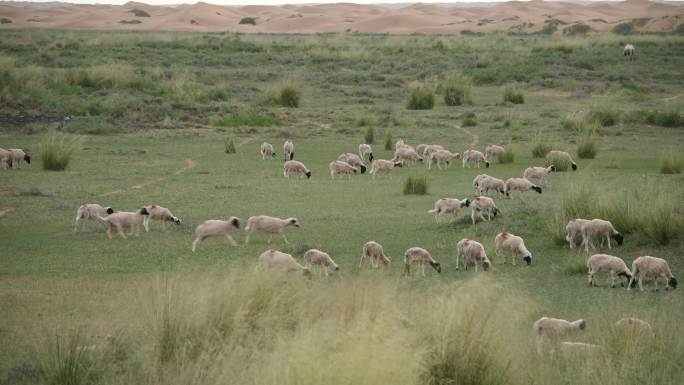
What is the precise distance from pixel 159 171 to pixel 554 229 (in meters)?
11.4

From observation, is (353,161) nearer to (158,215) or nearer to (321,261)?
(158,215)

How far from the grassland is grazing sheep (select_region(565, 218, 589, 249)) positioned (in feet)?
0.65

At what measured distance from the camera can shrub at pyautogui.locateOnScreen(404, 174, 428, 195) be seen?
20.0 metres

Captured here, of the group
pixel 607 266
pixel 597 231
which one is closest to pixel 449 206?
pixel 597 231

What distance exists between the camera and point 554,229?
14.9 metres

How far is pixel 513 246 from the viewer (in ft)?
44.6

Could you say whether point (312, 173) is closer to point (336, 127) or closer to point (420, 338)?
point (336, 127)

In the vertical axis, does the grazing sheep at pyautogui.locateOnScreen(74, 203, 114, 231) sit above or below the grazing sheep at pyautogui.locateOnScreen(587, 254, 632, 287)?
below

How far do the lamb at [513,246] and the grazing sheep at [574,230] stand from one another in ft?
2.87

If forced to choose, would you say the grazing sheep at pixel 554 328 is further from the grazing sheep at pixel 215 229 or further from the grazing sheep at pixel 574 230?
the grazing sheep at pixel 215 229

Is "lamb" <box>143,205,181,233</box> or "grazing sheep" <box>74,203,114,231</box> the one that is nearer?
"grazing sheep" <box>74,203,114,231</box>

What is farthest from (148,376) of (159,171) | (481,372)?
(159,171)

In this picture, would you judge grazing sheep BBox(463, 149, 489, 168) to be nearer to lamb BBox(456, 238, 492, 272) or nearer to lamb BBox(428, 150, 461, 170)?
lamb BBox(428, 150, 461, 170)

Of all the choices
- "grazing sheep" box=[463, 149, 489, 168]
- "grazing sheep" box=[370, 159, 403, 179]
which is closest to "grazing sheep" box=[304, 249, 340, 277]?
"grazing sheep" box=[370, 159, 403, 179]
